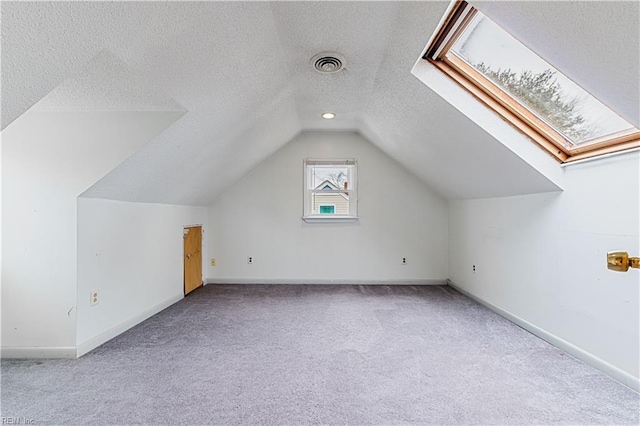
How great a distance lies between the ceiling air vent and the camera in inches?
83.9

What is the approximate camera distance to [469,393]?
1780 mm

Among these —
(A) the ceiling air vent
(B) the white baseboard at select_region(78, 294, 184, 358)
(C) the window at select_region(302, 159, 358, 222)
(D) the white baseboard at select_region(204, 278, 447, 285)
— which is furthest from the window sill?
(A) the ceiling air vent

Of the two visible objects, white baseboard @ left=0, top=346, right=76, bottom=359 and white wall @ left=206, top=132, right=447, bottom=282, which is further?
white wall @ left=206, top=132, right=447, bottom=282

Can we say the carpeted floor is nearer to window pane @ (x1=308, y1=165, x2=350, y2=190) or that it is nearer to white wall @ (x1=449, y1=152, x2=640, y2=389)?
white wall @ (x1=449, y1=152, x2=640, y2=389)

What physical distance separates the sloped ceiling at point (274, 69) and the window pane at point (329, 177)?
3.62 feet

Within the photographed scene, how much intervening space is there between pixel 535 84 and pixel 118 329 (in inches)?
143

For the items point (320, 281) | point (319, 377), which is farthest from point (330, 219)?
point (319, 377)

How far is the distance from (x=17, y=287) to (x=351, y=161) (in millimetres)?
3708

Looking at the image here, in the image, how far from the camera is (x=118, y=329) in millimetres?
2650

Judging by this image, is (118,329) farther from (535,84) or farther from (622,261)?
(535,84)

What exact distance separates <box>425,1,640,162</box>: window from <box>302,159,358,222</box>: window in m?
2.45

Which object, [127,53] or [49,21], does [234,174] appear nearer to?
[127,53]

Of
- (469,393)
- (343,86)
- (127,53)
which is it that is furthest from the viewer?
(343,86)

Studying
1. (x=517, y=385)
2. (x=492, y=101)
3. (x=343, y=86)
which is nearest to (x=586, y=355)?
(x=517, y=385)
